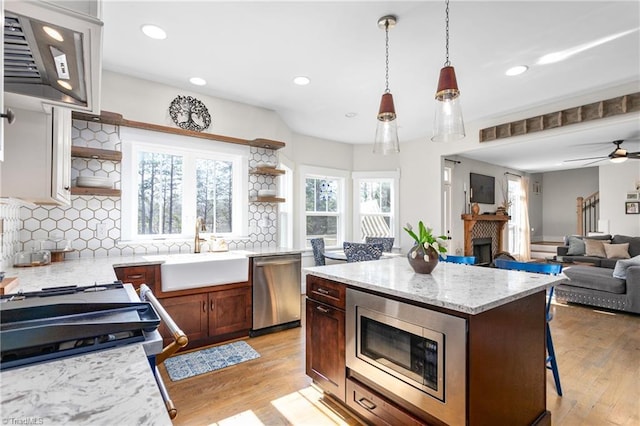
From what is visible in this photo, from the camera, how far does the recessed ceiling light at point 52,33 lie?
2.70 ft

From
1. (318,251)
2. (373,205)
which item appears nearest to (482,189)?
(373,205)

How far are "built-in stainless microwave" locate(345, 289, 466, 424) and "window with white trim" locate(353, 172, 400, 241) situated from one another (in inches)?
162

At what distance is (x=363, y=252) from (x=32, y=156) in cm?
342

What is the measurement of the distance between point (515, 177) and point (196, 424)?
9131mm

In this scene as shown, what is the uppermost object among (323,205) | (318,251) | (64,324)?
(323,205)

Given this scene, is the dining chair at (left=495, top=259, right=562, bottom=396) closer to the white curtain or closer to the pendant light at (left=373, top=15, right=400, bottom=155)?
the pendant light at (left=373, top=15, right=400, bottom=155)

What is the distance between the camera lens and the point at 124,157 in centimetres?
317

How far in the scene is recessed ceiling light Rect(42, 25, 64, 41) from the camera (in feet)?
2.70

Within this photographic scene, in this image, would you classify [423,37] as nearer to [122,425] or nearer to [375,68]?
[375,68]

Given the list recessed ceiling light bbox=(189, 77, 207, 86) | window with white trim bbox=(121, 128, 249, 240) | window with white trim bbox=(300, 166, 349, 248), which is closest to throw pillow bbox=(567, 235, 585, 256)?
window with white trim bbox=(300, 166, 349, 248)

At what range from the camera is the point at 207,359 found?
276 centimetres

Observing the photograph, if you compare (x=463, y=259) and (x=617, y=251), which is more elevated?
(x=463, y=259)

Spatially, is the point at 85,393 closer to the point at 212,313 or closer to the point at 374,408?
the point at 374,408

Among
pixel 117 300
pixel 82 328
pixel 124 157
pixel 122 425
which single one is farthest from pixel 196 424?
pixel 124 157
